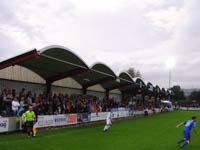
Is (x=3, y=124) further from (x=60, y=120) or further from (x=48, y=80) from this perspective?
(x=48, y=80)

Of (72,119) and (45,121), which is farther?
(72,119)

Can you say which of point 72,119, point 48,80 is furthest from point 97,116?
point 48,80

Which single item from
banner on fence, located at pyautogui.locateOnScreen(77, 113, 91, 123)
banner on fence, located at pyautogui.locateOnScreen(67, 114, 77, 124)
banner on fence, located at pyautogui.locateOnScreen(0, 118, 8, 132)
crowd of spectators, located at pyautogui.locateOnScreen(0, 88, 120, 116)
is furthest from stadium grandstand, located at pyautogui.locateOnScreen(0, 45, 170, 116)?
banner on fence, located at pyautogui.locateOnScreen(0, 118, 8, 132)

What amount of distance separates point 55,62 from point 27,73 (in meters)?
3.75

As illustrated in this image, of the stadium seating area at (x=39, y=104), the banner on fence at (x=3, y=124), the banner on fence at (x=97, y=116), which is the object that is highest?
the stadium seating area at (x=39, y=104)

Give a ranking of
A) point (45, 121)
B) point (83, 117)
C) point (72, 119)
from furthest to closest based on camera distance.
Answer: point (83, 117), point (72, 119), point (45, 121)

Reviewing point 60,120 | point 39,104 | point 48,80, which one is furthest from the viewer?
point 48,80

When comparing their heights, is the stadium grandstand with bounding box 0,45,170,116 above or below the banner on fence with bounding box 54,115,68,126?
above

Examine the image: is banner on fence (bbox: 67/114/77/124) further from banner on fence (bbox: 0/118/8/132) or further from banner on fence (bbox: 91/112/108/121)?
banner on fence (bbox: 0/118/8/132)

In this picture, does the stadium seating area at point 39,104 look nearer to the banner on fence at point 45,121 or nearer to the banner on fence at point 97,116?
the banner on fence at point 45,121

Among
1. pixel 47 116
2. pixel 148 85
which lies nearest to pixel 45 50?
pixel 47 116

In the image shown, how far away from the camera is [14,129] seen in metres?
16.0

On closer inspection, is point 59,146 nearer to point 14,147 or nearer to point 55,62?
point 14,147

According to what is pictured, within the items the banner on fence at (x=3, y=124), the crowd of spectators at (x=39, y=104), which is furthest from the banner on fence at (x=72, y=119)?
the banner on fence at (x=3, y=124)
